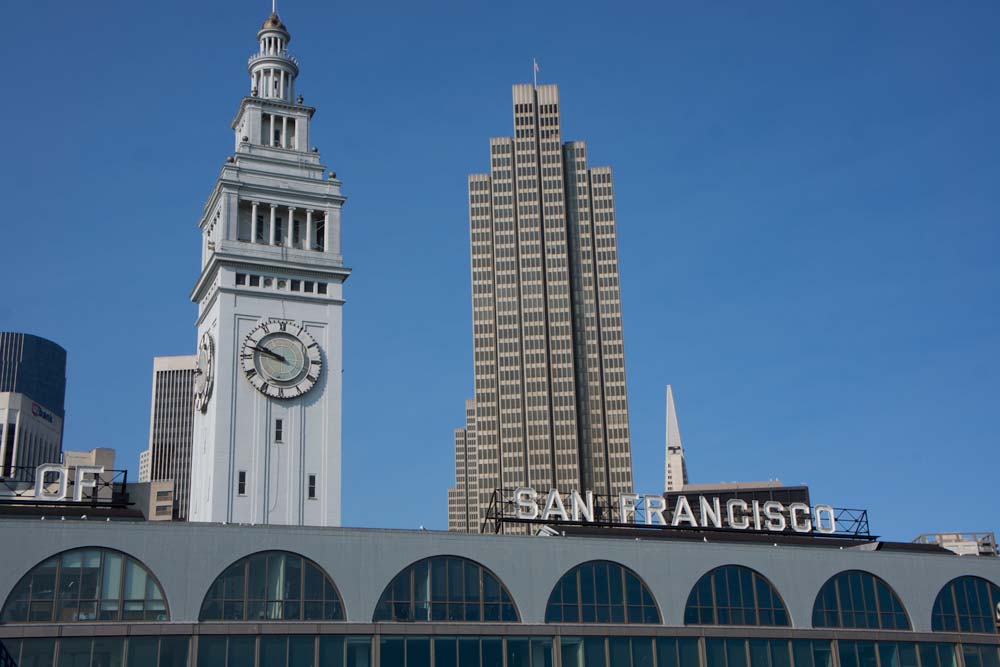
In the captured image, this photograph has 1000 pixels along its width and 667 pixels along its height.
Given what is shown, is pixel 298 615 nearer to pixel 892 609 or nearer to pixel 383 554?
pixel 383 554

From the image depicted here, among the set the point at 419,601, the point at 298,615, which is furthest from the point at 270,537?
the point at 419,601

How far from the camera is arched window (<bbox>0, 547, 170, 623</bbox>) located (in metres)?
67.9

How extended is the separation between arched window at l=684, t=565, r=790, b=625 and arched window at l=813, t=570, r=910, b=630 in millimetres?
3355

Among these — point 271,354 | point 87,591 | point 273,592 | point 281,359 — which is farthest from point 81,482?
point 281,359

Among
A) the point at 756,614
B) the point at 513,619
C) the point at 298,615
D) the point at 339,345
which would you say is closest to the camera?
the point at 298,615

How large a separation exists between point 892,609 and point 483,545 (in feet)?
102

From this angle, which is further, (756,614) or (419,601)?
(756,614)

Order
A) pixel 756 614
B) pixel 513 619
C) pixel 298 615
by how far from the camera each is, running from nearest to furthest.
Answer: pixel 298 615
pixel 513 619
pixel 756 614

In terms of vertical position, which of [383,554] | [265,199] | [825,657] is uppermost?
[265,199]

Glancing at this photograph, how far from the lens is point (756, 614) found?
Answer: 8375 cm

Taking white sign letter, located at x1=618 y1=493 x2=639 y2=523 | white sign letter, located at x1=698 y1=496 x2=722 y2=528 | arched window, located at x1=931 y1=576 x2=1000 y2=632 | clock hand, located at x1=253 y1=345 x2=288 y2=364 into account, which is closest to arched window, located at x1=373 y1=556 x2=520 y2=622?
white sign letter, located at x1=618 y1=493 x2=639 y2=523

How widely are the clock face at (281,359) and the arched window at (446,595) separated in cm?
2959

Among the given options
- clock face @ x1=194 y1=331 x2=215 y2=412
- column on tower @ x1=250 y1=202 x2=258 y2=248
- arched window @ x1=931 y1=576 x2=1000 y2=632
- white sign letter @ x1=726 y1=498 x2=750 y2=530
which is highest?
column on tower @ x1=250 y1=202 x2=258 y2=248

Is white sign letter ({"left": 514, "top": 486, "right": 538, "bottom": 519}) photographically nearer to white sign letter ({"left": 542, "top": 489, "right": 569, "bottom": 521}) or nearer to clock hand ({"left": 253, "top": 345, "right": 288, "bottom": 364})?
white sign letter ({"left": 542, "top": 489, "right": 569, "bottom": 521})
